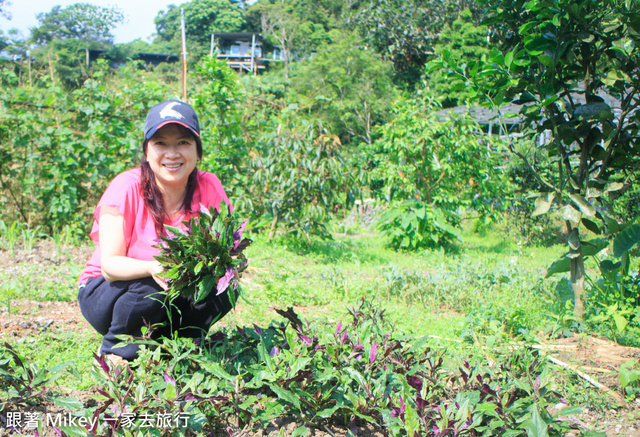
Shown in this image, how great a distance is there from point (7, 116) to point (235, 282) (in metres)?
4.66

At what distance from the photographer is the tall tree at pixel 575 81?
A: 9.39 ft

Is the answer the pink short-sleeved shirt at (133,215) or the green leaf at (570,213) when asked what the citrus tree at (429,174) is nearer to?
the green leaf at (570,213)

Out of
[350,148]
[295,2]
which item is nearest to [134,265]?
[350,148]

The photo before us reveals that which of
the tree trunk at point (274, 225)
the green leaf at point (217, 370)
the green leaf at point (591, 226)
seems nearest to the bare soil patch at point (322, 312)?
the green leaf at point (217, 370)

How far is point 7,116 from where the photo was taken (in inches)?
207

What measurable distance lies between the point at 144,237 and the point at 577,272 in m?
2.56

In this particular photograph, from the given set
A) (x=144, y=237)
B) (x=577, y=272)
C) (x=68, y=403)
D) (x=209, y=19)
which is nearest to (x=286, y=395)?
(x=68, y=403)

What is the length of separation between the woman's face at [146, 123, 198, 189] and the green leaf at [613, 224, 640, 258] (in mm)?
2507

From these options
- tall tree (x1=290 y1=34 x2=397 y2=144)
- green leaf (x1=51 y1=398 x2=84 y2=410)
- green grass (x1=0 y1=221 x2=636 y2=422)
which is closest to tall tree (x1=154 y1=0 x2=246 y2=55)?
tall tree (x1=290 y1=34 x2=397 y2=144)

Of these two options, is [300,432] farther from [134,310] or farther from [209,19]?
[209,19]

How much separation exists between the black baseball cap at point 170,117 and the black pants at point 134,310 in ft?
2.29

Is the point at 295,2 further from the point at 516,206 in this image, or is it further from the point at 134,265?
the point at 134,265

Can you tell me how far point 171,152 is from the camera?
2.40 metres

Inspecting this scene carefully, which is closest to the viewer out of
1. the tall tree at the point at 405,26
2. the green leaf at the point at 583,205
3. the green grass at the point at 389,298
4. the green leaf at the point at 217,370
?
the green leaf at the point at 217,370
